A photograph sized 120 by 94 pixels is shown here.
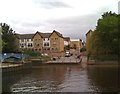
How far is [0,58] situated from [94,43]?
28025 millimetres

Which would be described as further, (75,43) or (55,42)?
(75,43)

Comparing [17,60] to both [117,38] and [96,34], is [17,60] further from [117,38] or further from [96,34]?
[117,38]

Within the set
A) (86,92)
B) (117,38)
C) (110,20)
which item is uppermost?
(110,20)

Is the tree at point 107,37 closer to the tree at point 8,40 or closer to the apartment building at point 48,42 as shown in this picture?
the tree at point 8,40

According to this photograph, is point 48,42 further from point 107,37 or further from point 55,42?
point 107,37

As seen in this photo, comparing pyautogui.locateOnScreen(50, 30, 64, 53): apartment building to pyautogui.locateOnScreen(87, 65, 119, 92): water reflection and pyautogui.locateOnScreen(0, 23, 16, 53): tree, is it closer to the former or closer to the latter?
pyautogui.locateOnScreen(0, 23, 16, 53): tree

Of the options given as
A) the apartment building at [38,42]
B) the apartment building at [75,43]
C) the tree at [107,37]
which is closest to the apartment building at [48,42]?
the apartment building at [38,42]

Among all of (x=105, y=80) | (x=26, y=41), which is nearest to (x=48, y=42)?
(x=26, y=41)

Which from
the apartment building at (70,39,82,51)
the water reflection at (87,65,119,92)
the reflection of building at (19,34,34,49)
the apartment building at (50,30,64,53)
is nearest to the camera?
the water reflection at (87,65,119,92)

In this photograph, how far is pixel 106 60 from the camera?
80625 mm

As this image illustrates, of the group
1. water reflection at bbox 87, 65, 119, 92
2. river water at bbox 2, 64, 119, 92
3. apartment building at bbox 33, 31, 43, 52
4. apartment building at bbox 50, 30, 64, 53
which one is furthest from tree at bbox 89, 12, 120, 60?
apartment building at bbox 33, 31, 43, 52

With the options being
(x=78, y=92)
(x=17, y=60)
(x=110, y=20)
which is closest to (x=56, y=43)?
(x=17, y=60)

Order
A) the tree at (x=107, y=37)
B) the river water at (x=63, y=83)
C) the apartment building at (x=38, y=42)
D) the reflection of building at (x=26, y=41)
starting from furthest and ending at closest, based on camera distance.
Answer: the reflection of building at (x=26, y=41) → the apartment building at (x=38, y=42) → the tree at (x=107, y=37) → the river water at (x=63, y=83)

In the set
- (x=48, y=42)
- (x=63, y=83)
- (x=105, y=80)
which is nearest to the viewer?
(x=63, y=83)
